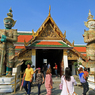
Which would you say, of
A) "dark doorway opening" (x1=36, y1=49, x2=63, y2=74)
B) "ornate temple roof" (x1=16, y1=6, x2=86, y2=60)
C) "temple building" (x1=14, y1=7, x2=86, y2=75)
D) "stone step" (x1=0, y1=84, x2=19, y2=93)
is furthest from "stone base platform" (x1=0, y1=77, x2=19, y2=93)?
"dark doorway opening" (x1=36, y1=49, x2=63, y2=74)

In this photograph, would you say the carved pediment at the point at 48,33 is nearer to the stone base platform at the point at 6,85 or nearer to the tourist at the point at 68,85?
the stone base platform at the point at 6,85

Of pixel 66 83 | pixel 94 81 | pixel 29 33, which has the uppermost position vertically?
pixel 29 33

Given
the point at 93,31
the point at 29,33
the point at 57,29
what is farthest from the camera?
the point at 29,33

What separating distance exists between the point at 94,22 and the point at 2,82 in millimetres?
6070

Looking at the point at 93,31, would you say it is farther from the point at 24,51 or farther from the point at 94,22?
the point at 24,51

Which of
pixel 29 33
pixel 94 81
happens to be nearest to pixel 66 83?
pixel 94 81

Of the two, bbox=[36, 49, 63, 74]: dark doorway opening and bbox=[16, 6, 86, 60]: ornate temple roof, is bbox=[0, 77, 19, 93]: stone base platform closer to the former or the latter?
bbox=[16, 6, 86, 60]: ornate temple roof

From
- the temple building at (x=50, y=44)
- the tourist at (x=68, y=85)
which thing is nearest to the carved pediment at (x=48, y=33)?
the temple building at (x=50, y=44)

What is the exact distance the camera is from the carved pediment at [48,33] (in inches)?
298

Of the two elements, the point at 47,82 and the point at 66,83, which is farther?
the point at 47,82

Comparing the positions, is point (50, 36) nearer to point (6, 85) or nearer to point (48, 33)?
point (48, 33)

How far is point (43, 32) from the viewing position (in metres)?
7.60

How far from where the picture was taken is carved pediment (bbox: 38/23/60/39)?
7.57 metres

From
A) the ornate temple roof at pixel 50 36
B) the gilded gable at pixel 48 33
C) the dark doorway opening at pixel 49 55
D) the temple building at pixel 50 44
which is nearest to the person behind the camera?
the temple building at pixel 50 44
